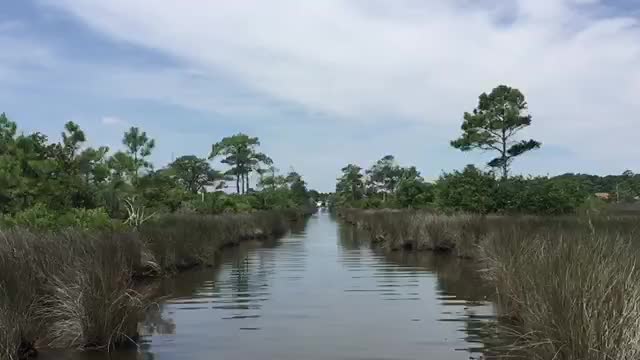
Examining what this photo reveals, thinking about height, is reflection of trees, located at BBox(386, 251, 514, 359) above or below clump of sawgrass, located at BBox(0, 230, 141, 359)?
below

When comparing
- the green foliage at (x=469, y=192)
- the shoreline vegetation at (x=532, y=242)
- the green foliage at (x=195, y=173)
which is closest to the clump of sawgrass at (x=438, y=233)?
the shoreline vegetation at (x=532, y=242)

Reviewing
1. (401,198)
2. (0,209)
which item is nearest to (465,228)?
(0,209)

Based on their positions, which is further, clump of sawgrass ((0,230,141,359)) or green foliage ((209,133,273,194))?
green foliage ((209,133,273,194))

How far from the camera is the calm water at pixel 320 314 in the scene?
9.79m

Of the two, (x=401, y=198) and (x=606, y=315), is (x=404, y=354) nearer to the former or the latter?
(x=606, y=315)

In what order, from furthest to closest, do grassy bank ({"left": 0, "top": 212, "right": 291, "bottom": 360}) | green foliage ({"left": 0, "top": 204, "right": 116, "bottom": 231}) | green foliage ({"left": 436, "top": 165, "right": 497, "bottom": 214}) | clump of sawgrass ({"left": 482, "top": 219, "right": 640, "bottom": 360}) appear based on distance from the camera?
green foliage ({"left": 436, "top": 165, "right": 497, "bottom": 214})
green foliage ({"left": 0, "top": 204, "right": 116, "bottom": 231})
grassy bank ({"left": 0, "top": 212, "right": 291, "bottom": 360})
clump of sawgrass ({"left": 482, "top": 219, "right": 640, "bottom": 360})

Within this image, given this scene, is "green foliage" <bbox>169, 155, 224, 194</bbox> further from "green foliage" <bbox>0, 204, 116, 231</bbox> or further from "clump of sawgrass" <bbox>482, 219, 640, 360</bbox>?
"clump of sawgrass" <bbox>482, 219, 640, 360</bbox>

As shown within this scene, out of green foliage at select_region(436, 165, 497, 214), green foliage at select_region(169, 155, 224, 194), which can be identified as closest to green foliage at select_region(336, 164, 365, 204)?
green foliage at select_region(169, 155, 224, 194)

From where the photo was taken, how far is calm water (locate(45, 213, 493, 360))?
9.79m

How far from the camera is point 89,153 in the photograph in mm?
26016

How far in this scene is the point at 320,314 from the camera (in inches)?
504

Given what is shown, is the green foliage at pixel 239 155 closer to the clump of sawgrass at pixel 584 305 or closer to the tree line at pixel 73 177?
the tree line at pixel 73 177

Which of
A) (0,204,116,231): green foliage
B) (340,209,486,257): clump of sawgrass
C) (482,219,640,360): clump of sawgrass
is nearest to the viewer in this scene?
(482,219,640,360): clump of sawgrass

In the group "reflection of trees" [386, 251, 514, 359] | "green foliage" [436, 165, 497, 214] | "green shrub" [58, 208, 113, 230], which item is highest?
"green foliage" [436, 165, 497, 214]
